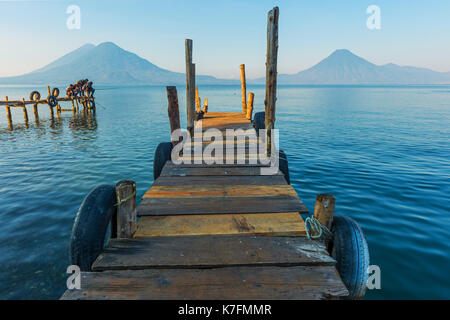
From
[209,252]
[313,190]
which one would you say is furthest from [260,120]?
[209,252]

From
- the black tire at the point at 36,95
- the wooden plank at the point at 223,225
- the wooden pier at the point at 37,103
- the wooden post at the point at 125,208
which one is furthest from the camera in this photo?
the black tire at the point at 36,95

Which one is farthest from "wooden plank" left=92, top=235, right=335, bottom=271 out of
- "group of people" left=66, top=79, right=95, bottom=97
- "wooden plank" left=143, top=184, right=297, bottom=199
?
"group of people" left=66, top=79, right=95, bottom=97

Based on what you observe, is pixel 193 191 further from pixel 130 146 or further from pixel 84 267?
pixel 130 146

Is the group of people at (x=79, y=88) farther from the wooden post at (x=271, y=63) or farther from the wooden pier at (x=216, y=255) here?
the wooden pier at (x=216, y=255)

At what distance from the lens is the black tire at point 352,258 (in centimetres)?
332

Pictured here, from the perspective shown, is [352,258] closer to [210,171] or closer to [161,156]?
[210,171]

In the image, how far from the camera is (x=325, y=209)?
3.45 metres

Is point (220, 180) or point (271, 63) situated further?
point (271, 63)

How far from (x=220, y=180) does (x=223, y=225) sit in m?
1.99

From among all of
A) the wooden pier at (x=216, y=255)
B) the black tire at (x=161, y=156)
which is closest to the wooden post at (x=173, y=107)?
the black tire at (x=161, y=156)

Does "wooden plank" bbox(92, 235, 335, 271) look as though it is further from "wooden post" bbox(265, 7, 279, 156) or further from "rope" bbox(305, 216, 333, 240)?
"wooden post" bbox(265, 7, 279, 156)

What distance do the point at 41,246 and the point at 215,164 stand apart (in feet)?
15.2

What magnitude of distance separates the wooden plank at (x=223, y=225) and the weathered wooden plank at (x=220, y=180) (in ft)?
4.76

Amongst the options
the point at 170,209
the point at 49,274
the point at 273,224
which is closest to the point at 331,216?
the point at 273,224
